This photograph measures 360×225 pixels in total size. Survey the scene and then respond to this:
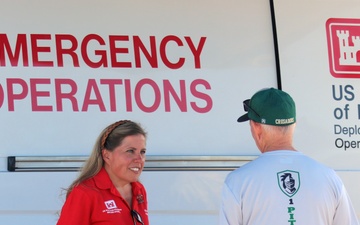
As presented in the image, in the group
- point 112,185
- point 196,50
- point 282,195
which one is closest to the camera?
point 282,195

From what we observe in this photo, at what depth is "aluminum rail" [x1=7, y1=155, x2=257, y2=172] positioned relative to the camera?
333 centimetres

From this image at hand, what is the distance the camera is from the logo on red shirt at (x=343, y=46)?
12.3ft

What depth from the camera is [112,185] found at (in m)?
2.84

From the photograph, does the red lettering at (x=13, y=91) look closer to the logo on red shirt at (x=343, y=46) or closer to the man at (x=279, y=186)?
the man at (x=279, y=186)

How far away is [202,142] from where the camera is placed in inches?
139

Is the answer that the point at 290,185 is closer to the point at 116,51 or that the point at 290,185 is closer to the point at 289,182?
the point at 289,182

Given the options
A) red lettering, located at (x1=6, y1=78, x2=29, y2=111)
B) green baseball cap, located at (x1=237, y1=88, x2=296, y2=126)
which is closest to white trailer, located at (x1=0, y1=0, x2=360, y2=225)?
red lettering, located at (x1=6, y1=78, x2=29, y2=111)

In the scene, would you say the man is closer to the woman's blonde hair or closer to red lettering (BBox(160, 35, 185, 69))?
the woman's blonde hair

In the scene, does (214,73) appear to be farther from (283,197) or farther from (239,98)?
(283,197)

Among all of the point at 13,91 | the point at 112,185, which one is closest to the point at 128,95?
the point at 13,91

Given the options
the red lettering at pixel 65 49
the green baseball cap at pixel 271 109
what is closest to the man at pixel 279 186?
the green baseball cap at pixel 271 109

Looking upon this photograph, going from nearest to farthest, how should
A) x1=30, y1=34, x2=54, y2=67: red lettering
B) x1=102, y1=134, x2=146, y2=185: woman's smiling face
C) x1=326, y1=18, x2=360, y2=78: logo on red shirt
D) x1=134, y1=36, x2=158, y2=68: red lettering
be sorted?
x1=102, y1=134, x2=146, y2=185: woman's smiling face < x1=30, y1=34, x2=54, y2=67: red lettering < x1=134, y1=36, x2=158, y2=68: red lettering < x1=326, y1=18, x2=360, y2=78: logo on red shirt

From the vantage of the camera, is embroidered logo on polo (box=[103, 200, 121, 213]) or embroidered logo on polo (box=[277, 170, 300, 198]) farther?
embroidered logo on polo (box=[103, 200, 121, 213])

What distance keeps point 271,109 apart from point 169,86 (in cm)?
123
